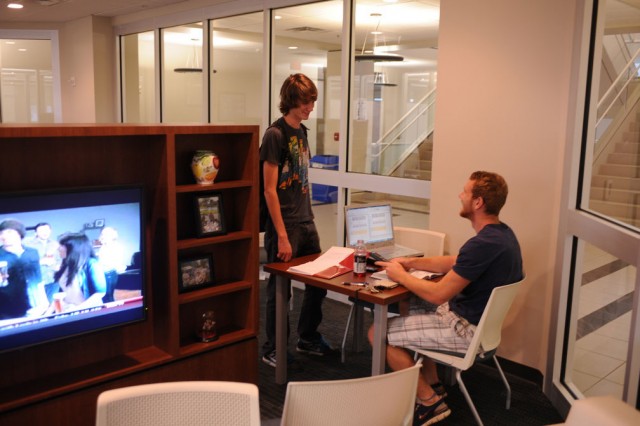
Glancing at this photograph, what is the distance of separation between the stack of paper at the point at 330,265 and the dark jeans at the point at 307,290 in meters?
0.19

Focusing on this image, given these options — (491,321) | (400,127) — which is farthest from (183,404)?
(400,127)

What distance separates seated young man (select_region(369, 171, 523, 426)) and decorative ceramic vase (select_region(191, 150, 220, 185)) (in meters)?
1.03

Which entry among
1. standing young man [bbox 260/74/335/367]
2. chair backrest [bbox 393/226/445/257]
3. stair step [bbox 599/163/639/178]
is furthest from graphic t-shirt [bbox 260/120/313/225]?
stair step [bbox 599/163/639/178]

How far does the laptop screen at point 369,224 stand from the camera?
3.53 metres

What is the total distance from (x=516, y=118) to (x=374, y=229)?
1.10 meters

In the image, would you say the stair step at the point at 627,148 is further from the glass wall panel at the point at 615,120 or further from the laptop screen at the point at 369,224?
the laptop screen at the point at 369,224

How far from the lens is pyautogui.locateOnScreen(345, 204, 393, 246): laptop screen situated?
3531 millimetres

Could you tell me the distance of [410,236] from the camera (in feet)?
13.3

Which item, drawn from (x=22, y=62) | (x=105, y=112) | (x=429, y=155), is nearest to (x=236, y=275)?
(x=429, y=155)

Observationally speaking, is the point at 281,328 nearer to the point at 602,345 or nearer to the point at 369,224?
the point at 369,224

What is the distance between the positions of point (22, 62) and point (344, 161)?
6.78 metres

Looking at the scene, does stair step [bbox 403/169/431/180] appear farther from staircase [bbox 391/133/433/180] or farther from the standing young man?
the standing young man

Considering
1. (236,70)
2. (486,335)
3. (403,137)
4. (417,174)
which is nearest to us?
(486,335)

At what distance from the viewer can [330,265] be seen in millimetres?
3430
